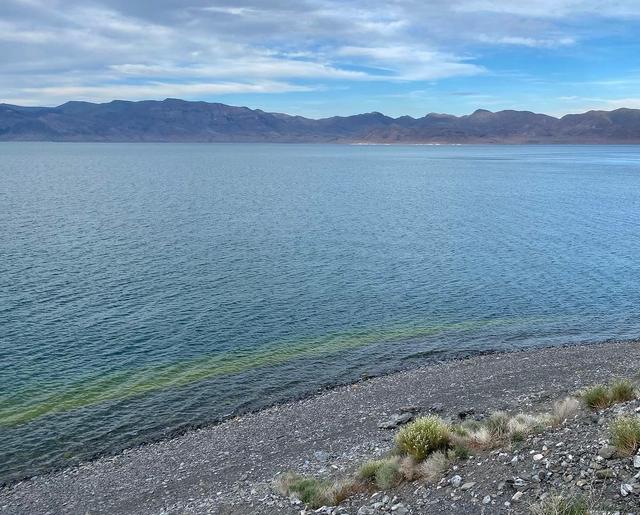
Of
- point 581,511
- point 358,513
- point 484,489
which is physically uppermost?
point 581,511

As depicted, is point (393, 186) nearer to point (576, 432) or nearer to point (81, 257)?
point (81, 257)

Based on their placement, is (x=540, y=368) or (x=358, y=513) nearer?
(x=358, y=513)

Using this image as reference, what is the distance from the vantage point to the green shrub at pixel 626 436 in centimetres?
1259

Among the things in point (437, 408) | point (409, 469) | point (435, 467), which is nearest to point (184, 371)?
point (437, 408)

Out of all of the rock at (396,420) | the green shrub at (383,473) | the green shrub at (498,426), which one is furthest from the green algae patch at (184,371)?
the green shrub at (498,426)

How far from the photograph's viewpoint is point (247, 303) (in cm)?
4156

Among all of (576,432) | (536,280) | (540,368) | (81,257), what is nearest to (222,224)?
(81,257)

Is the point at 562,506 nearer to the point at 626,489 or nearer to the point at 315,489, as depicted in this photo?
the point at 626,489

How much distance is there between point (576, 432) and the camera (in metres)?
14.8

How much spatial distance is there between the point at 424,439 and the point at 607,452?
4811 millimetres

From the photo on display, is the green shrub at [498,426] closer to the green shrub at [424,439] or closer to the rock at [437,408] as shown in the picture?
the green shrub at [424,439]

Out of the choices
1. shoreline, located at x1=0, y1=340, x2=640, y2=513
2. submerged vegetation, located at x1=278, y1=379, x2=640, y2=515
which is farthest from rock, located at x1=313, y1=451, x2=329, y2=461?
submerged vegetation, located at x1=278, y1=379, x2=640, y2=515

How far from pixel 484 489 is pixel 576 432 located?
3327mm

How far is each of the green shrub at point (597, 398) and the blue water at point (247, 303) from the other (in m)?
14.1
